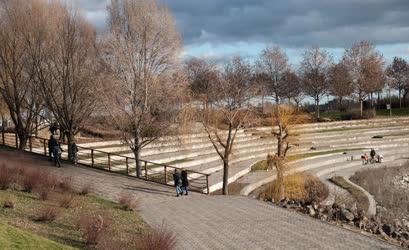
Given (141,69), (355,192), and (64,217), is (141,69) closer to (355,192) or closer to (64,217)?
(64,217)

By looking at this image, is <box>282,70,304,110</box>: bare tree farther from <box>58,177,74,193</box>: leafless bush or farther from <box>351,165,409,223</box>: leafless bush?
<box>58,177,74,193</box>: leafless bush

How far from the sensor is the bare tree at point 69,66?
2977 centimetres

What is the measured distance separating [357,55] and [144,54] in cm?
5583

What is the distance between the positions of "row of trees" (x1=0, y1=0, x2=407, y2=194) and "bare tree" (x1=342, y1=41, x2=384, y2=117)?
141ft

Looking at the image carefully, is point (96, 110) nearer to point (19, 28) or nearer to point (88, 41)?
point (88, 41)

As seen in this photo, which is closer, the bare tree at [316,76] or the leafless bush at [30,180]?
the leafless bush at [30,180]

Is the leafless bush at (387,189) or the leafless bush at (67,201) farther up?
the leafless bush at (67,201)

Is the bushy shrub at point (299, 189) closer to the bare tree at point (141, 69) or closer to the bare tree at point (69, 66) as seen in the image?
the bare tree at point (141, 69)

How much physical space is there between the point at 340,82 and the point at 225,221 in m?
55.8

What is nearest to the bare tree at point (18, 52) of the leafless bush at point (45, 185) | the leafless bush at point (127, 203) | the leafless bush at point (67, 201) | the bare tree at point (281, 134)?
the leafless bush at point (45, 185)

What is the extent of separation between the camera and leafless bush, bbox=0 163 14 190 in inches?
802

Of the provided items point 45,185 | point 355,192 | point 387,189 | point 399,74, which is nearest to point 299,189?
point 355,192

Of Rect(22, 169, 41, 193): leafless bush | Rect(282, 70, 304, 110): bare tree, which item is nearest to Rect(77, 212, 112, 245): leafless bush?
Rect(22, 169, 41, 193): leafless bush

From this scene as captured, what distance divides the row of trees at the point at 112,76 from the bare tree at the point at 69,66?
55 mm
